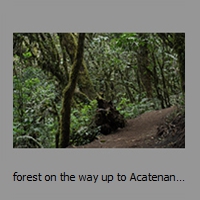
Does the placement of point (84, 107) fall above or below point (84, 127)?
above

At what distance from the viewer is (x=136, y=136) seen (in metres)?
7.43

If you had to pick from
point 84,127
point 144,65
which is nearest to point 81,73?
point 144,65

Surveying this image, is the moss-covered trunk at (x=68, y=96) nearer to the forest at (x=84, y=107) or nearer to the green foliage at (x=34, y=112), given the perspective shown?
the forest at (x=84, y=107)

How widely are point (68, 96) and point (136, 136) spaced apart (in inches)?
78.2

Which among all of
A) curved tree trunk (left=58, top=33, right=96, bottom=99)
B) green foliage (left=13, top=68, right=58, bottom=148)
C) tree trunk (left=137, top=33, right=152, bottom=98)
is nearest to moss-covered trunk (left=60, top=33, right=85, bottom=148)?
green foliage (left=13, top=68, right=58, bottom=148)

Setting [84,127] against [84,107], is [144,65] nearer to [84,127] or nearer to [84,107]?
[84,107]

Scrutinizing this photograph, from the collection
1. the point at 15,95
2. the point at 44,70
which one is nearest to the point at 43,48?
the point at 44,70

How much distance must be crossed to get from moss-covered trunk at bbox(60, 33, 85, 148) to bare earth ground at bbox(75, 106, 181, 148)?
597 mm

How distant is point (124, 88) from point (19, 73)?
7.78 metres

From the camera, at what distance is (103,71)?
1398 cm

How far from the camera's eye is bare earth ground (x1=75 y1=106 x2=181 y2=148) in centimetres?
651

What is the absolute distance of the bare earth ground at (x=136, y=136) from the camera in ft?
21.4

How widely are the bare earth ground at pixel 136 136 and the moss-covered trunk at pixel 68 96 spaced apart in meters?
0.60

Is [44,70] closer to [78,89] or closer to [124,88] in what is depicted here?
[78,89]
